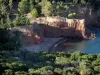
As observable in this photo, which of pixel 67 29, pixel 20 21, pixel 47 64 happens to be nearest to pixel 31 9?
pixel 67 29

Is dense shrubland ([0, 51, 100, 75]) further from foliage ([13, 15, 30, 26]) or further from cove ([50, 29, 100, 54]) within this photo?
foliage ([13, 15, 30, 26])

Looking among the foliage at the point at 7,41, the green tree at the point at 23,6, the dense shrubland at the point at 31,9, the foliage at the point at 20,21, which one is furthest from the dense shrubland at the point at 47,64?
the green tree at the point at 23,6

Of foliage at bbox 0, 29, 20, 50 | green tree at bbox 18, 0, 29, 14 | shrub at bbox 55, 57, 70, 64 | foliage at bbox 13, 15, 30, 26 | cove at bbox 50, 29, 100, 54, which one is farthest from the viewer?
green tree at bbox 18, 0, 29, 14

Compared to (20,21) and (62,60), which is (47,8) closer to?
(20,21)

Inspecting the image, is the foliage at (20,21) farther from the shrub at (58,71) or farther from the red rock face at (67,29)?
the shrub at (58,71)

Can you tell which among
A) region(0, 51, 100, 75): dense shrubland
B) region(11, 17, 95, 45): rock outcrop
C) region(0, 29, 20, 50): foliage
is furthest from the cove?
region(0, 51, 100, 75): dense shrubland
